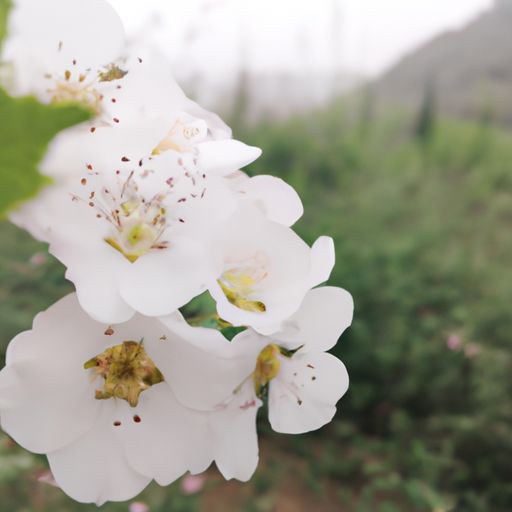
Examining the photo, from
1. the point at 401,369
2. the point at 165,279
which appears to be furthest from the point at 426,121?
the point at 165,279

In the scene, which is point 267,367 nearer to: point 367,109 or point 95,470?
point 95,470

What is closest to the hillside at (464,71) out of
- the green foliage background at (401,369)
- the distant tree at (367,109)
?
the distant tree at (367,109)

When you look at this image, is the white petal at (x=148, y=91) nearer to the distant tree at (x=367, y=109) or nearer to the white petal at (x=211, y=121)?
the white petal at (x=211, y=121)

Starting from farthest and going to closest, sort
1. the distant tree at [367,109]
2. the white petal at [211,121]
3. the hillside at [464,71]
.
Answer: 1. the hillside at [464,71]
2. the distant tree at [367,109]
3. the white petal at [211,121]

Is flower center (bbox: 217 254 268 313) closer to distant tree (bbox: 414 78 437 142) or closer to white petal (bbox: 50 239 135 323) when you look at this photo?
white petal (bbox: 50 239 135 323)

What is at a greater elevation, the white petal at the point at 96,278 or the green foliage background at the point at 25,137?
the green foliage background at the point at 25,137

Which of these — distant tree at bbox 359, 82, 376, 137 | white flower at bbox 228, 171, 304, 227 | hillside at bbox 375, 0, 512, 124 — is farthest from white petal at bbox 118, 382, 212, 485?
hillside at bbox 375, 0, 512, 124

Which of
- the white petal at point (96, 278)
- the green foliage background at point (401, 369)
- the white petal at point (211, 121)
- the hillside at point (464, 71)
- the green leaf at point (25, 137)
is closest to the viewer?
the green leaf at point (25, 137)
